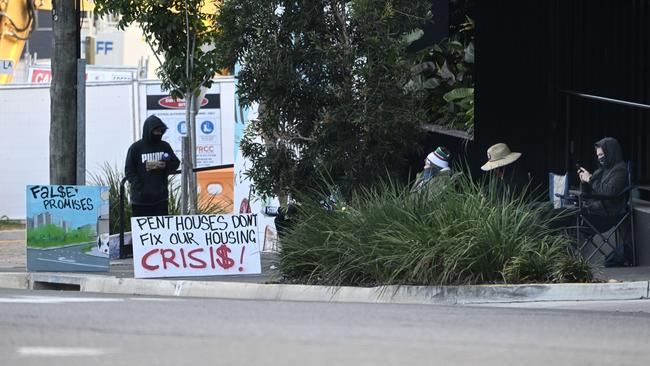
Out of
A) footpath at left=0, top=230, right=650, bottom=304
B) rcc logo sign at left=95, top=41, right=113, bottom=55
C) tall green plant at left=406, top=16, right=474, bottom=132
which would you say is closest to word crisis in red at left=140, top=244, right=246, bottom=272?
footpath at left=0, top=230, right=650, bottom=304

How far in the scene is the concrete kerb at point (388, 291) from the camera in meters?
11.2

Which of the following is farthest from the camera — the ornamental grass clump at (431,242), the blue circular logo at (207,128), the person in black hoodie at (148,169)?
the blue circular logo at (207,128)

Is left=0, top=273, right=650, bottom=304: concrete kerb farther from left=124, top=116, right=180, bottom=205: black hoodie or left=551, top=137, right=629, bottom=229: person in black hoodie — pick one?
left=124, top=116, right=180, bottom=205: black hoodie

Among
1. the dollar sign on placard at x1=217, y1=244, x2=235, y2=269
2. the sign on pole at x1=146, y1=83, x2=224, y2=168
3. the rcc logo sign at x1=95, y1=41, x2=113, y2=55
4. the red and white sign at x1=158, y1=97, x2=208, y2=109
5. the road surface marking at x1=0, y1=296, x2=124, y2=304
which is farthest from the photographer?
the rcc logo sign at x1=95, y1=41, x2=113, y2=55

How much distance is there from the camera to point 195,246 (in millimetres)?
13742

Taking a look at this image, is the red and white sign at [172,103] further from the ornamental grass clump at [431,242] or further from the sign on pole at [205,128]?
the ornamental grass clump at [431,242]

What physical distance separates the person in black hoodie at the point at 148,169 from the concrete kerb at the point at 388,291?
270cm

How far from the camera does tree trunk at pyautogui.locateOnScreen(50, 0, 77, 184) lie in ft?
52.9

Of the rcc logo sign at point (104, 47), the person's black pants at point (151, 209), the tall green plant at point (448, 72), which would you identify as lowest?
the person's black pants at point (151, 209)

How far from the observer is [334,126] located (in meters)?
13.2

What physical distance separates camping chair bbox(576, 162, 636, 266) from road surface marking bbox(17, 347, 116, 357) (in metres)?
7.38

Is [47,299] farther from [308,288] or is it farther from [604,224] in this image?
[604,224]

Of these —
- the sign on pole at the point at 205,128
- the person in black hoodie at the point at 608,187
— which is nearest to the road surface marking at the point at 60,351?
the person in black hoodie at the point at 608,187

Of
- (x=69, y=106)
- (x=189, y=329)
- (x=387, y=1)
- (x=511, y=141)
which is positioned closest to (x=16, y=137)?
(x=69, y=106)
